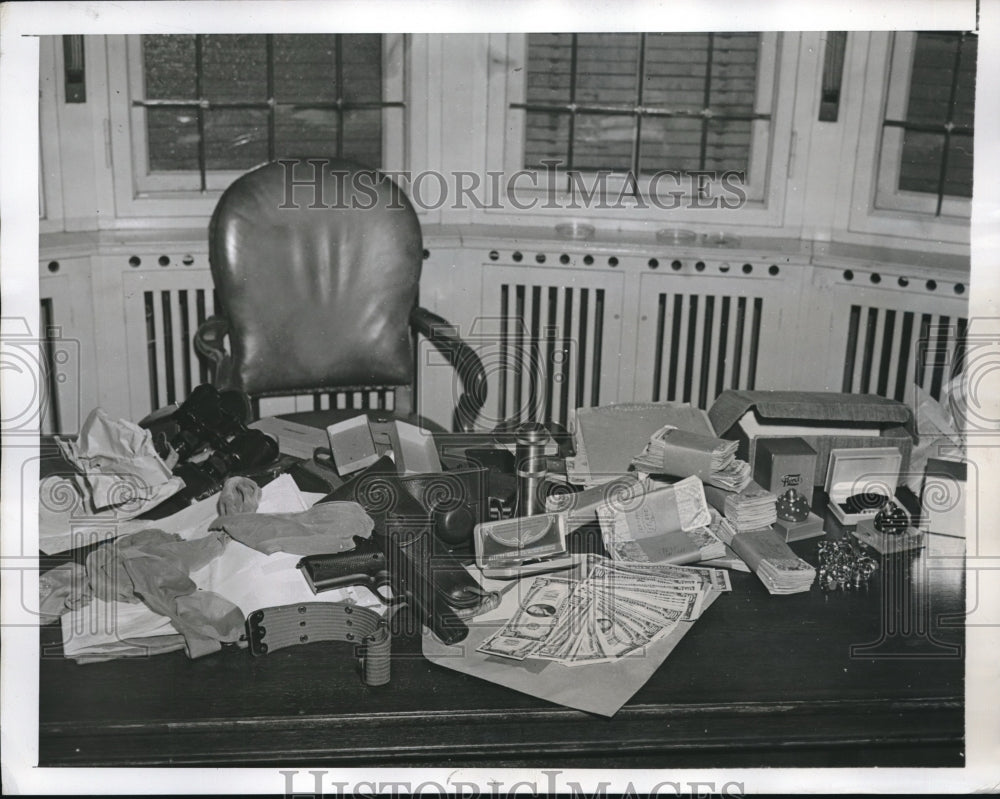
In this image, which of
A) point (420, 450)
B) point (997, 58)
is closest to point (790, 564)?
point (420, 450)

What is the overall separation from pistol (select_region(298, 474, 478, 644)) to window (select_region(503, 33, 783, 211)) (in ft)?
7.17

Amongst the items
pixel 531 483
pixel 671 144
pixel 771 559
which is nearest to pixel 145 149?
pixel 671 144

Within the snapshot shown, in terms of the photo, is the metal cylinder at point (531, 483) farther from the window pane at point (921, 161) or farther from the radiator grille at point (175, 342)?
the window pane at point (921, 161)

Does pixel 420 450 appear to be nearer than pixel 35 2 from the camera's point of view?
No

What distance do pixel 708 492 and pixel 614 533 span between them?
8.4 inches

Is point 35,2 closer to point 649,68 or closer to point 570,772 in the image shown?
point 570,772

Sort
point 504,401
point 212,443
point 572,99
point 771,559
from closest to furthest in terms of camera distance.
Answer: point 771,559
point 212,443
point 572,99
point 504,401

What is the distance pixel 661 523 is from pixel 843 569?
0.31 meters

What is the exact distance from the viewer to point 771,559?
5.73 feet

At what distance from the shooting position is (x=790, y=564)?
173cm

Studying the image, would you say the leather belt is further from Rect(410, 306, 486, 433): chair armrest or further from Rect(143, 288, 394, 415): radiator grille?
Rect(143, 288, 394, 415): radiator grille

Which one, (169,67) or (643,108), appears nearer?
(169,67)

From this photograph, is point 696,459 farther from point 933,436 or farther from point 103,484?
point 103,484

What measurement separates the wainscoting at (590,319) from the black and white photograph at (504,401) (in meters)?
0.01
